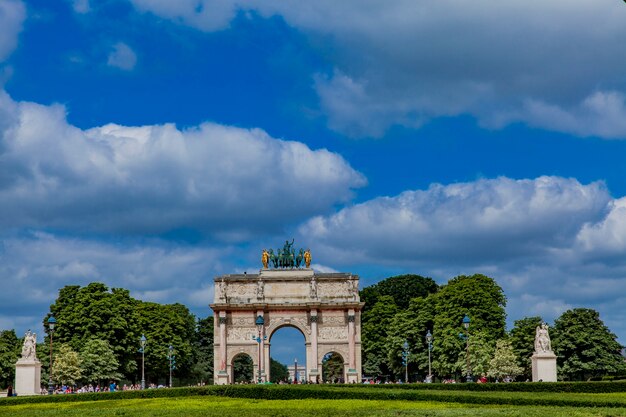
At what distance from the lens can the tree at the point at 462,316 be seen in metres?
75.2

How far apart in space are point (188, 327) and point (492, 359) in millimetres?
40864

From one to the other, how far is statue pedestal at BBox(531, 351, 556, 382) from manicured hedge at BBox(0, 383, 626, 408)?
9974 millimetres

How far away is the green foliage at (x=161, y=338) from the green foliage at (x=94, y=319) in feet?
9.55

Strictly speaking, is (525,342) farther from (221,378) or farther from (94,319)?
(94,319)

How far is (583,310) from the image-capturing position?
6900cm

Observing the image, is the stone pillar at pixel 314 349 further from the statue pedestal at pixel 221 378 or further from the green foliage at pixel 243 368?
the green foliage at pixel 243 368

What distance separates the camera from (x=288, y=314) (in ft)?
278

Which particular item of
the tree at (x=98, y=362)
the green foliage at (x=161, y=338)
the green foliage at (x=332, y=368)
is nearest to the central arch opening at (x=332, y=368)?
the green foliage at (x=332, y=368)

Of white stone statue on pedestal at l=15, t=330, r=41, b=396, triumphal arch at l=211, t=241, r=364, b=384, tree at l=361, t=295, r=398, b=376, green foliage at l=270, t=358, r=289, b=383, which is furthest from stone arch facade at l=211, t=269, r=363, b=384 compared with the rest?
green foliage at l=270, t=358, r=289, b=383

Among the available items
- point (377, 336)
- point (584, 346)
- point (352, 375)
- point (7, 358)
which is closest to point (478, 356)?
point (584, 346)

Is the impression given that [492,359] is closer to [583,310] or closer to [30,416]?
[583,310]

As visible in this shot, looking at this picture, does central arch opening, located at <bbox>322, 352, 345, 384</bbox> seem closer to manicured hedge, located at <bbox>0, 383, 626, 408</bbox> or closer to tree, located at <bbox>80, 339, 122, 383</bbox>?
tree, located at <bbox>80, 339, 122, 383</bbox>

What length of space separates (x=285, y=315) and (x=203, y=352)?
24.9 meters

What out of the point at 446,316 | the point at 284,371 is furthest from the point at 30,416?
the point at 284,371
